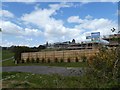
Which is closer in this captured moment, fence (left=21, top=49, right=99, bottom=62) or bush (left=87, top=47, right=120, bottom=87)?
bush (left=87, top=47, right=120, bottom=87)

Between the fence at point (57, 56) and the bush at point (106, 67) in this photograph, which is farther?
the fence at point (57, 56)

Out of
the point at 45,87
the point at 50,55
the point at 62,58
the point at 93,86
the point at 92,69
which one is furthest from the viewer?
the point at 50,55

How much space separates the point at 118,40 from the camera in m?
11.2

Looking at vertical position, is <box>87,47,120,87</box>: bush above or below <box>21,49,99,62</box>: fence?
above

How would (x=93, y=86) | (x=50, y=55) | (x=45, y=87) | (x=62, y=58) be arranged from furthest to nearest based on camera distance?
(x=50, y=55), (x=62, y=58), (x=45, y=87), (x=93, y=86)

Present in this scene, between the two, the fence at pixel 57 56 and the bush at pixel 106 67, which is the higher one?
the bush at pixel 106 67

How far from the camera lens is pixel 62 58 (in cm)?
4525

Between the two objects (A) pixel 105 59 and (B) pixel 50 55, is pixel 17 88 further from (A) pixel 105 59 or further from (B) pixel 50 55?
(B) pixel 50 55

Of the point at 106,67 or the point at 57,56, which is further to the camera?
the point at 57,56

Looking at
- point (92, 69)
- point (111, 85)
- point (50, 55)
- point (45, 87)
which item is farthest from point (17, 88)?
point (50, 55)

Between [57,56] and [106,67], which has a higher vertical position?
[106,67]

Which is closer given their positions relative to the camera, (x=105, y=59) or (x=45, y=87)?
(x=45, y=87)

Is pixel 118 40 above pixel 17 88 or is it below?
above

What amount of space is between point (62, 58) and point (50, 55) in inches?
145
